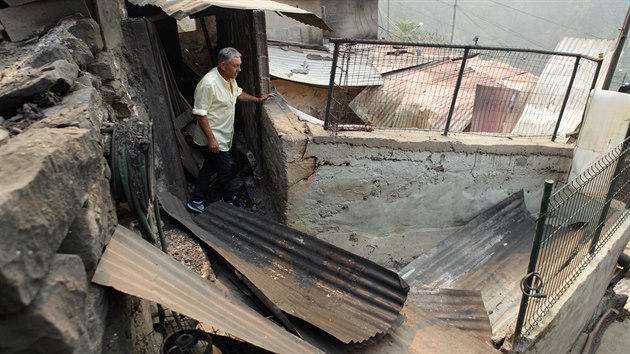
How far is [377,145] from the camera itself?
206 inches

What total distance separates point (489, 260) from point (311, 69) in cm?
459

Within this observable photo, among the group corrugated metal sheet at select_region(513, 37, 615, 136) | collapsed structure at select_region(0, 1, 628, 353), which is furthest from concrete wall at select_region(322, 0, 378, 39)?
corrugated metal sheet at select_region(513, 37, 615, 136)

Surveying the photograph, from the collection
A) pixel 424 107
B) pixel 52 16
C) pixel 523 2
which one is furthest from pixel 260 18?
pixel 523 2

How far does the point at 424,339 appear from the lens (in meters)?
3.56

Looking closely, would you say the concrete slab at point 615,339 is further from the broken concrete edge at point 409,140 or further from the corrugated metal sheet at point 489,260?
the broken concrete edge at point 409,140

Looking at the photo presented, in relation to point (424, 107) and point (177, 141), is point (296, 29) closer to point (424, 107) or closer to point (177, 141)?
point (424, 107)

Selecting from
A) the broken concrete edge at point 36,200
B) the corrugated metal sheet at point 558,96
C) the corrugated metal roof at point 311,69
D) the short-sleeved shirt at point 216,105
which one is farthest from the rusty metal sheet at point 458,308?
the broken concrete edge at point 36,200

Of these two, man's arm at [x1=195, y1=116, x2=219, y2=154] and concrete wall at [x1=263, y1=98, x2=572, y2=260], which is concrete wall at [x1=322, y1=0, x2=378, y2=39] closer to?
concrete wall at [x1=263, y1=98, x2=572, y2=260]

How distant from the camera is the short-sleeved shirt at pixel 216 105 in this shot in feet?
14.9

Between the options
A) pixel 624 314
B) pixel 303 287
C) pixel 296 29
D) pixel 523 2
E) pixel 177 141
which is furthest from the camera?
pixel 523 2

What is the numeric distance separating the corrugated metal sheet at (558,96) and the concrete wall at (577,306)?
1.64m

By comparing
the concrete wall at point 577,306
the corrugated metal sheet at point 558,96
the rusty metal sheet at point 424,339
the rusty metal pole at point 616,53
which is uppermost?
the rusty metal pole at point 616,53

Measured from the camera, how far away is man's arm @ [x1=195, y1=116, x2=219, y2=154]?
4613 millimetres

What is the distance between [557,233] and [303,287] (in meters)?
2.47
